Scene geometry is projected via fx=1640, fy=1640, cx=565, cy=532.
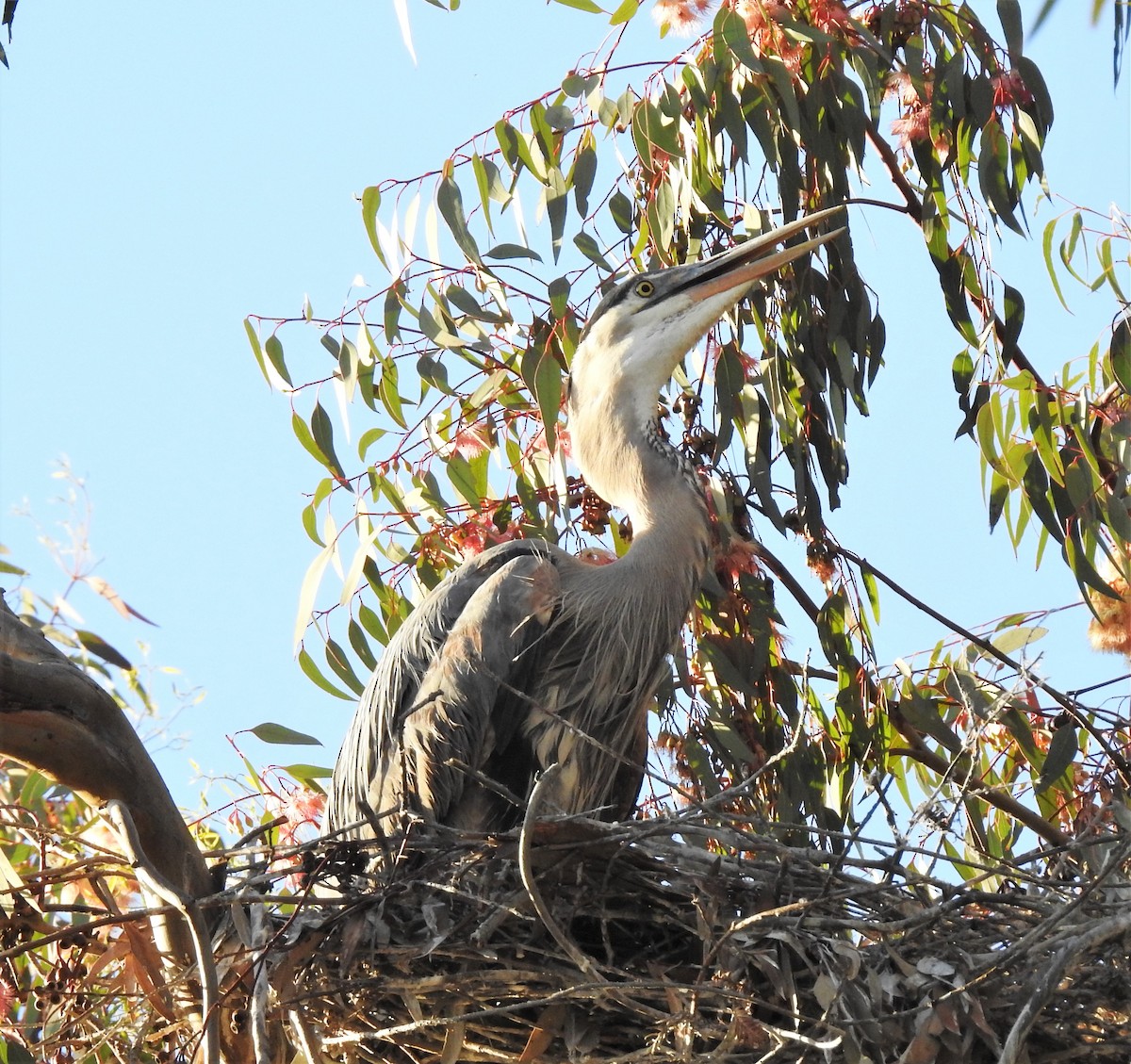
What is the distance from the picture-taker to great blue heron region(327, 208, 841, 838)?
3328 mm

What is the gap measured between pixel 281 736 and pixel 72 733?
3.62ft

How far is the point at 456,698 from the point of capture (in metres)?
3.29

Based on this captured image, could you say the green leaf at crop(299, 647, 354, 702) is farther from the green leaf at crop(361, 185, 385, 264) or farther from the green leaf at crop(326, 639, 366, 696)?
the green leaf at crop(361, 185, 385, 264)

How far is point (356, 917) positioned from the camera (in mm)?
2635

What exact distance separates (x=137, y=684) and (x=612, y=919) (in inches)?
122

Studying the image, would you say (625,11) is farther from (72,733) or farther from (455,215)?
(72,733)

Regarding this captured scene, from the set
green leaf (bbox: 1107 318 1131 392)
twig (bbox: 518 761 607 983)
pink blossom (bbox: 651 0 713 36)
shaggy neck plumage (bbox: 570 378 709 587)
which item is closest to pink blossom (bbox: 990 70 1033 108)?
green leaf (bbox: 1107 318 1131 392)

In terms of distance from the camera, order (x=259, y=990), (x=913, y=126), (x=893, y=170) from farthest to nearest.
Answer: (x=893, y=170) < (x=913, y=126) < (x=259, y=990)

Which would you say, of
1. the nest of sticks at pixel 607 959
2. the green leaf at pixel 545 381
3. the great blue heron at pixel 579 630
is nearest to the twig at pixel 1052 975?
the nest of sticks at pixel 607 959

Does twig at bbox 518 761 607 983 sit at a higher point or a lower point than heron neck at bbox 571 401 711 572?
lower

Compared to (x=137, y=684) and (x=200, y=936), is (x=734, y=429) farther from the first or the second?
(x=137, y=684)

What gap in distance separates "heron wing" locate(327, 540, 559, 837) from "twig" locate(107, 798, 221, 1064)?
Result: 783 millimetres

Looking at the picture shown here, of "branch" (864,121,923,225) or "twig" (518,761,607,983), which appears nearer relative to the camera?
"twig" (518,761,607,983)

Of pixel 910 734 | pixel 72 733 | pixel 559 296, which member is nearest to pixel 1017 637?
pixel 910 734
